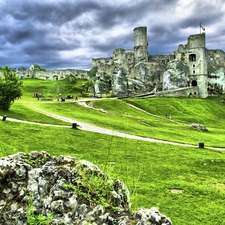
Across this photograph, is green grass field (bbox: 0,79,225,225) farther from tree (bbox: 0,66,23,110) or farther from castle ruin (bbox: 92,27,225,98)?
castle ruin (bbox: 92,27,225,98)

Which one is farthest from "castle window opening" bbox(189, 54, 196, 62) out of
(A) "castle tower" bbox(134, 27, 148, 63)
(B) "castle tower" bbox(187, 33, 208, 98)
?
(A) "castle tower" bbox(134, 27, 148, 63)

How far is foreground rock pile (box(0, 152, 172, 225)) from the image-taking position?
19.3 ft

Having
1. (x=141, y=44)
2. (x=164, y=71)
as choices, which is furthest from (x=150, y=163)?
(x=141, y=44)

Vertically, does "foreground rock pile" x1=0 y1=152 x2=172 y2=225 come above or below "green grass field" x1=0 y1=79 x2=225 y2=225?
above

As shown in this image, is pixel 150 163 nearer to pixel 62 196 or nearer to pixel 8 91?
pixel 62 196

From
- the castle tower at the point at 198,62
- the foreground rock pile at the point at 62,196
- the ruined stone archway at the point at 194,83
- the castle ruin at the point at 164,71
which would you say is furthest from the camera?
the ruined stone archway at the point at 194,83

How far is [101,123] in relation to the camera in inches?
1633

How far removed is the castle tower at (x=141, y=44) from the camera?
360 ft

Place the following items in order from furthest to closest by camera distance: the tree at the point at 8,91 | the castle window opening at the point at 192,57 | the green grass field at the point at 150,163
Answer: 1. the castle window opening at the point at 192,57
2. the tree at the point at 8,91
3. the green grass field at the point at 150,163

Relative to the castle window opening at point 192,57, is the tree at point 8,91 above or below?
below

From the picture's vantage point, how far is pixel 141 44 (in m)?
110

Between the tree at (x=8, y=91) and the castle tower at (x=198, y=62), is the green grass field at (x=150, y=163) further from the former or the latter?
the castle tower at (x=198, y=62)

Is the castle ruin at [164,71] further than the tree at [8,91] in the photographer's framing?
Yes

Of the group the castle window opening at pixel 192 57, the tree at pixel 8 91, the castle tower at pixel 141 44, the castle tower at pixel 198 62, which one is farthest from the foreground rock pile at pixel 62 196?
the castle tower at pixel 141 44
